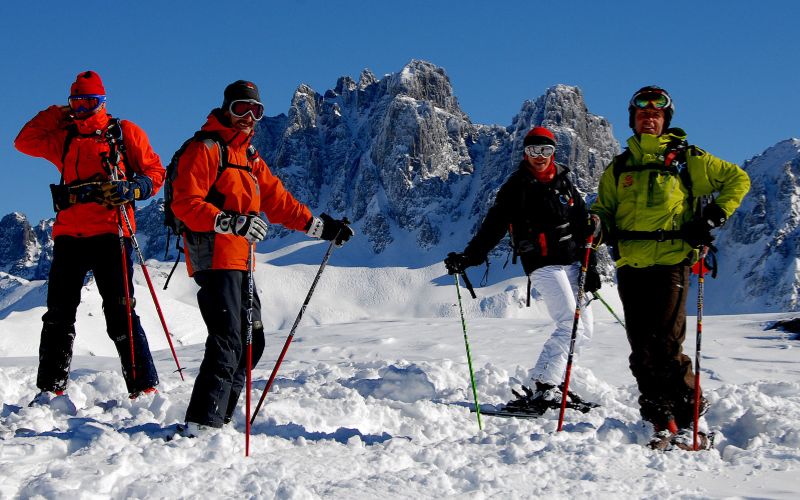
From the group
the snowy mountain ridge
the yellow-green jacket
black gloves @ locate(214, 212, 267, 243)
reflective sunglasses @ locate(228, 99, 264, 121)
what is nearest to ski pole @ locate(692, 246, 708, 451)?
the yellow-green jacket

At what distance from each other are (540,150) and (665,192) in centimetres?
154

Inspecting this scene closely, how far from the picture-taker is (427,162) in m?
178

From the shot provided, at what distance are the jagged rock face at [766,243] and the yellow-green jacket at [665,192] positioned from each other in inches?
6204

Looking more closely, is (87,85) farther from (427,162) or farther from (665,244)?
(427,162)

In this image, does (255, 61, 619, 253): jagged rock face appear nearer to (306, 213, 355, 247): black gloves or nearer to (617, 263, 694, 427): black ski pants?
(306, 213, 355, 247): black gloves

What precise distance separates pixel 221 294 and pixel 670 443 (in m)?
3.40

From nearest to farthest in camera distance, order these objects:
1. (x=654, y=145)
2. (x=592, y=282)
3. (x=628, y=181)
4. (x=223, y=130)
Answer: (x=223, y=130) < (x=654, y=145) < (x=628, y=181) < (x=592, y=282)

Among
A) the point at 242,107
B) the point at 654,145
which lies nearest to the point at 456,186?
the point at 654,145

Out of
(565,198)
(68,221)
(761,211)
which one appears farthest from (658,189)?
(761,211)

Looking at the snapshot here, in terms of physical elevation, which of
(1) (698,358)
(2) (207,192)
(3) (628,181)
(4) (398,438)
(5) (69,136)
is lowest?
(4) (398,438)

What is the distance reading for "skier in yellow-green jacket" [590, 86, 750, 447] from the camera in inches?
198

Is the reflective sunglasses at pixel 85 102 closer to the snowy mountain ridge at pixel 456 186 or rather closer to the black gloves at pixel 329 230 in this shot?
the black gloves at pixel 329 230

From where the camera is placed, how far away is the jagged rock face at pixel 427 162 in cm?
16662

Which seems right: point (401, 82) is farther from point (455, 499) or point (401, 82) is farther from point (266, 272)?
point (455, 499)
